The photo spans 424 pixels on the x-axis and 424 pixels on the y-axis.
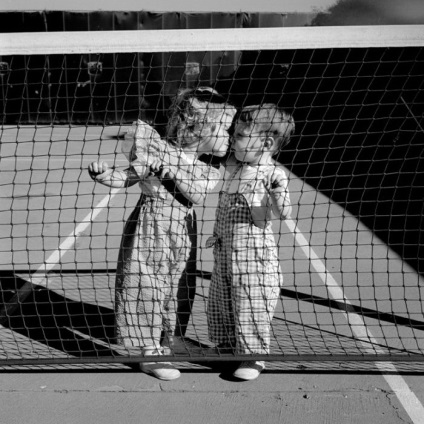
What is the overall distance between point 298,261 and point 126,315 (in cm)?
252

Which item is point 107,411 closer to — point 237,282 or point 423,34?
point 237,282

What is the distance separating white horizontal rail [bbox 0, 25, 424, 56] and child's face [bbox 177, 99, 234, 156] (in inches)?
12.3

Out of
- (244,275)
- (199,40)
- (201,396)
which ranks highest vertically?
(199,40)

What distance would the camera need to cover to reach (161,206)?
133 inches

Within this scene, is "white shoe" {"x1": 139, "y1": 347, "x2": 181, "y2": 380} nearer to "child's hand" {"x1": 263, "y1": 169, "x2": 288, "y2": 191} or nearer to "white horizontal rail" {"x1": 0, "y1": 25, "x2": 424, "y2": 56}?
"child's hand" {"x1": 263, "y1": 169, "x2": 288, "y2": 191}

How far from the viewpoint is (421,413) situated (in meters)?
3.12

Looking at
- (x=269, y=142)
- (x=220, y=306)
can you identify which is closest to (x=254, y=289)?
(x=220, y=306)

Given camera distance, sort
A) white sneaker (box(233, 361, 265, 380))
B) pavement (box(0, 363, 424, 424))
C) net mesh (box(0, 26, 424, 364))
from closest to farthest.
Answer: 1. pavement (box(0, 363, 424, 424))
2. white sneaker (box(233, 361, 265, 380))
3. net mesh (box(0, 26, 424, 364))

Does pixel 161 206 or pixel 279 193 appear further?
pixel 161 206

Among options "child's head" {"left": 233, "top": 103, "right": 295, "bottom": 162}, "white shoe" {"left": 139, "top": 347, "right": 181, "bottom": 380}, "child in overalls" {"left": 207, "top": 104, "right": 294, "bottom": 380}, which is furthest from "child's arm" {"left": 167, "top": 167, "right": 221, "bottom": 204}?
"white shoe" {"left": 139, "top": 347, "right": 181, "bottom": 380}

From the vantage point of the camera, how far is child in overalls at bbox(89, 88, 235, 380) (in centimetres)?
328

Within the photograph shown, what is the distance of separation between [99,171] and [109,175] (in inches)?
2.1

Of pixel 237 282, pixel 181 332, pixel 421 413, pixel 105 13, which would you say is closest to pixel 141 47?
pixel 237 282

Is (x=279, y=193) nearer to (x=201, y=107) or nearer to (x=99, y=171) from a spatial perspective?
(x=201, y=107)
